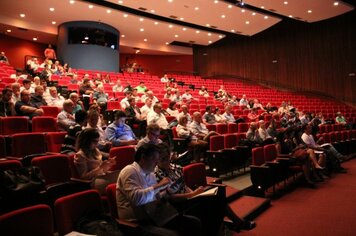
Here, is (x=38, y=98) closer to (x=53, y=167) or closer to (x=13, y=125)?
(x=13, y=125)

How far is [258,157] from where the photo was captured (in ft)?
13.4

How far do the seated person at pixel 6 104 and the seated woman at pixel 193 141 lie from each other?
2371 mm

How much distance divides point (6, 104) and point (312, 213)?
13.2ft

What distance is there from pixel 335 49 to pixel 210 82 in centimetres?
554

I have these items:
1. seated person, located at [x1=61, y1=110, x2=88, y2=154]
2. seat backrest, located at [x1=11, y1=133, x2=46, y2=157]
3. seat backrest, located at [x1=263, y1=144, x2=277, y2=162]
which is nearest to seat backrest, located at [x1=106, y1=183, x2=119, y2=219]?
seated person, located at [x1=61, y1=110, x2=88, y2=154]

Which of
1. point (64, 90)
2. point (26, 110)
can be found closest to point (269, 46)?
point (64, 90)

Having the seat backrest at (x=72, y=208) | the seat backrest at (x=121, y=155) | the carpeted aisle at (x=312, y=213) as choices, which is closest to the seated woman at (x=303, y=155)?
the carpeted aisle at (x=312, y=213)

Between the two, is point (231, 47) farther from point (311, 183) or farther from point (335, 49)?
point (311, 183)

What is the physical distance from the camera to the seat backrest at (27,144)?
120 inches

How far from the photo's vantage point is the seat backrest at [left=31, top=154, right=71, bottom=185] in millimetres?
2412

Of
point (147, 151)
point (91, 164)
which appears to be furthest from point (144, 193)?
point (91, 164)

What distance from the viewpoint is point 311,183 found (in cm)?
444

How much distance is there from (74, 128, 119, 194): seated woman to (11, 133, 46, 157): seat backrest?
860 millimetres

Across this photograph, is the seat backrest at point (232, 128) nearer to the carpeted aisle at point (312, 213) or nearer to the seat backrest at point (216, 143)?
the seat backrest at point (216, 143)
